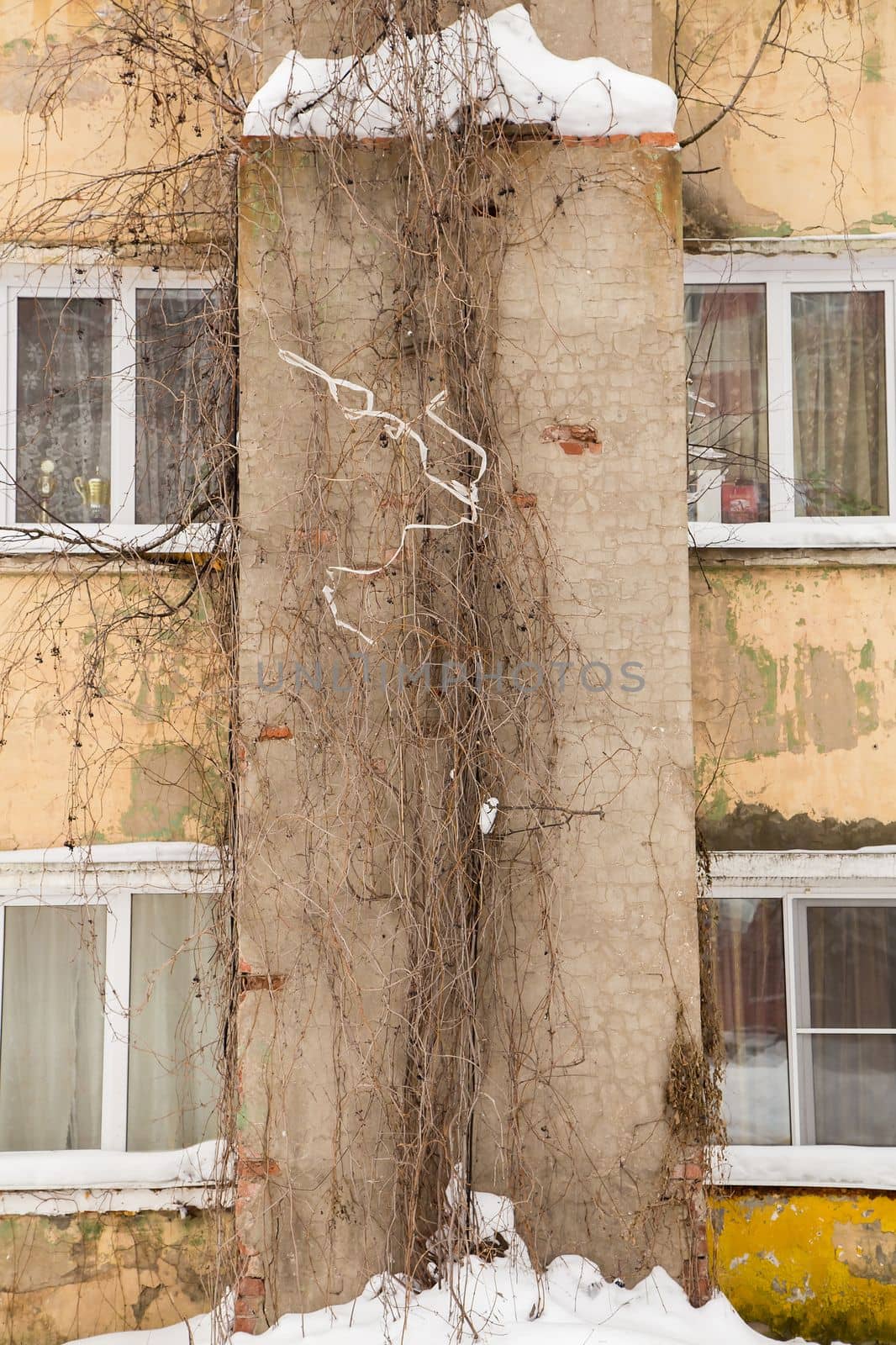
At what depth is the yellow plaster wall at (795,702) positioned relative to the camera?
450 cm

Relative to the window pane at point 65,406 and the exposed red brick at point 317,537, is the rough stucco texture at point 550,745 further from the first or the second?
the window pane at point 65,406

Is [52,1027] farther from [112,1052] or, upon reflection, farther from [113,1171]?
[113,1171]

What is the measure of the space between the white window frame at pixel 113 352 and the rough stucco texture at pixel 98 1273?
283 cm

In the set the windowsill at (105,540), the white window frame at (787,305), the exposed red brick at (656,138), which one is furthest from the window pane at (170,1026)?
the exposed red brick at (656,138)

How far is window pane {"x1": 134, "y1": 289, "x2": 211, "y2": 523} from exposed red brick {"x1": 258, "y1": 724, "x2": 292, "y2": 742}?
127 cm

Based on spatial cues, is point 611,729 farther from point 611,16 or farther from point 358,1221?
point 611,16

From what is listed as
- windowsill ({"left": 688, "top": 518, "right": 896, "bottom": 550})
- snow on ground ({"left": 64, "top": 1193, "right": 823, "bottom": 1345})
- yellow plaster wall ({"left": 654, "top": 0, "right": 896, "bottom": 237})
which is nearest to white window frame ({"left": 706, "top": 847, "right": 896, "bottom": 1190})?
snow on ground ({"left": 64, "top": 1193, "right": 823, "bottom": 1345})

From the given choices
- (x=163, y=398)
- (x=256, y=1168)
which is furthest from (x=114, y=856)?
(x=163, y=398)

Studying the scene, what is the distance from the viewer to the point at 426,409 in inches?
149

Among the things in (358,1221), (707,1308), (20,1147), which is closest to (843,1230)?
(707,1308)

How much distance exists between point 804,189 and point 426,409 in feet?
7.20

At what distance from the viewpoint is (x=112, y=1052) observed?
450cm

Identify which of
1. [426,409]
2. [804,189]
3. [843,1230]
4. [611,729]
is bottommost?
[843,1230]

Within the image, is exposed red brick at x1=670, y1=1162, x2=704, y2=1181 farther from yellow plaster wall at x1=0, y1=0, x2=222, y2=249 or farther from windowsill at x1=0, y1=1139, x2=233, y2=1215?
yellow plaster wall at x1=0, y1=0, x2=222, y2=249
